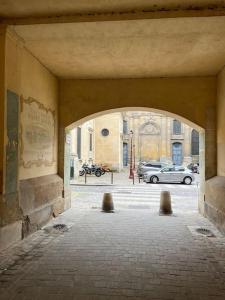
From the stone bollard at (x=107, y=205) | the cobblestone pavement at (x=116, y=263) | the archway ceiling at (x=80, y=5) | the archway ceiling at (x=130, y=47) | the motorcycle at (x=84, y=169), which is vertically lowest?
the cobblestone pavement at (x=116, y=263)

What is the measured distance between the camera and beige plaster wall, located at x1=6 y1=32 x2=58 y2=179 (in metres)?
5.71

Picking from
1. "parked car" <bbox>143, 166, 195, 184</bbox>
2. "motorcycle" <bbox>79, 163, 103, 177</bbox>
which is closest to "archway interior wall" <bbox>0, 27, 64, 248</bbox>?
"parked car" <bbox>143, 166, 195, 184</bbox>

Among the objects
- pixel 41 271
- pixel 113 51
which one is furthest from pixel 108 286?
pixel 113 51

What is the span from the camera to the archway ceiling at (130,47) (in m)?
5.39

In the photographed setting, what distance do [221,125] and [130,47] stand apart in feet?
10.9

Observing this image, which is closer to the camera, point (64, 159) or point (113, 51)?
point (113, 51)

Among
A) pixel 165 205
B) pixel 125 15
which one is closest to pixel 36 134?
pixel 125 15

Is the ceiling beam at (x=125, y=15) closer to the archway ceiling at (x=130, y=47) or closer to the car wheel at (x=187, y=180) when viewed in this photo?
the archway ceiling at (x=130, y=47)

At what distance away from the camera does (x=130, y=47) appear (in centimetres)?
652

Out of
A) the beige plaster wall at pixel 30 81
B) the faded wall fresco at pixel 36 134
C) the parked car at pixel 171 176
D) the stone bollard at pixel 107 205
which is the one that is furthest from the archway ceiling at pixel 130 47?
the parked car at pixel 171 176

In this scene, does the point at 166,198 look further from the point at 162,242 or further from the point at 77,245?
the point at 77,245

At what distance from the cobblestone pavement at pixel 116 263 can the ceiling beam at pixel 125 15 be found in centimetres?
403

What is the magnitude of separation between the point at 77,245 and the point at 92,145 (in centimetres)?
2438

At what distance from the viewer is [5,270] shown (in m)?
4.44
